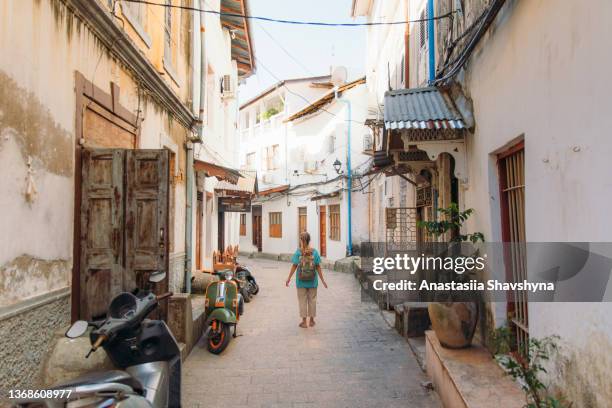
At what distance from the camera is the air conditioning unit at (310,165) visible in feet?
71.2

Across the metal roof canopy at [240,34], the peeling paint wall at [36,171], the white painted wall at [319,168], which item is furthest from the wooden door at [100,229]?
the white painted wall at [319,168]

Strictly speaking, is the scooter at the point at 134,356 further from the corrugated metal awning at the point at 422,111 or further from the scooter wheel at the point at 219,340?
the corrugated metal awning at the point at 422,111

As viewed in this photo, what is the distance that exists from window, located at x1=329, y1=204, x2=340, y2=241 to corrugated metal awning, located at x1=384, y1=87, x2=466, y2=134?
520 inches

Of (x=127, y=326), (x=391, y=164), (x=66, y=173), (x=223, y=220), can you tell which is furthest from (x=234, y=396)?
(x=223, y=220)

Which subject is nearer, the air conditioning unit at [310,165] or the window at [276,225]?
the air conditioning unit at [310,165]

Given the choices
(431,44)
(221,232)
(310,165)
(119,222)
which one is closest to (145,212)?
(119,222)

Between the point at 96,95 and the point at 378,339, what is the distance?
5.40 meters

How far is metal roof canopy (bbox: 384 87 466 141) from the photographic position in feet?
18.8

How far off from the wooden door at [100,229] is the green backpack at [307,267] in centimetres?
364

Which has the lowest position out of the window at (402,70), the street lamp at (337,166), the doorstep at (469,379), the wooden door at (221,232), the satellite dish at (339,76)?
the doorstep at (469,379)

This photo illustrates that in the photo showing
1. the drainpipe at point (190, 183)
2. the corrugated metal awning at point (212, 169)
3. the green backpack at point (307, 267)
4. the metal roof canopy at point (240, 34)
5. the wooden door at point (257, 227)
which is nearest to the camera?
the green backpack at point (307, 267)

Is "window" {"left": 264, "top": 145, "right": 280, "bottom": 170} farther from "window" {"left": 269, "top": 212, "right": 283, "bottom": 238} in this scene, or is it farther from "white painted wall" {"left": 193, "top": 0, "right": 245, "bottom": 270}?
"white painted wall" {"left": 193, "top": 0, "right": 245, "bottom": 270}

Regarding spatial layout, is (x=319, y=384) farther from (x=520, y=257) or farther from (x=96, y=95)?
(x=96, y=95)

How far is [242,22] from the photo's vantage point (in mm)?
14648
